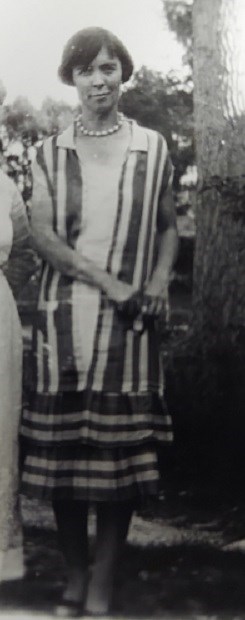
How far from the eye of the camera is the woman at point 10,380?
230 cm

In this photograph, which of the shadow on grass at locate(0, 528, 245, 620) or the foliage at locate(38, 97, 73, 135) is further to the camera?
the foliage at locate(38, 97, 73, 135)

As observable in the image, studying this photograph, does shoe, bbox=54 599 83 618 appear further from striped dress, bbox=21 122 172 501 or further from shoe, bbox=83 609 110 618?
striped dress, bbox=21 122 172 501

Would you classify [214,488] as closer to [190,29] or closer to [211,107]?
[211,107]

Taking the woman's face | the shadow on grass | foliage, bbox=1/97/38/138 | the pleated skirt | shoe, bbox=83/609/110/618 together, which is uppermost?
the woman's face

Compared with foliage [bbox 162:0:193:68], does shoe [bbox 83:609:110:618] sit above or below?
below

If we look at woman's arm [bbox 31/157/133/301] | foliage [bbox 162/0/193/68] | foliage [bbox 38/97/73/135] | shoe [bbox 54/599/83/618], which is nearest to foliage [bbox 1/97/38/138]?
foliage [bbox 38/97/73/135]

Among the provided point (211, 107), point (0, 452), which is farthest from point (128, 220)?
point (0, 452)

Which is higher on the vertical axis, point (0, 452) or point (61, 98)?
point (61, 98)

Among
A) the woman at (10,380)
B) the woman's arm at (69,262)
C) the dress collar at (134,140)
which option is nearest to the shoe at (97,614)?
the woman at (10,380)

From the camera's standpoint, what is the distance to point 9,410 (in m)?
2.33

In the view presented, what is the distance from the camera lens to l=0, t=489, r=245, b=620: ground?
7.39 feet

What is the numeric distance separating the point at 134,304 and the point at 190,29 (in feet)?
2.97

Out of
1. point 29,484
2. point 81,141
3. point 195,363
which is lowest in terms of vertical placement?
point 29,484

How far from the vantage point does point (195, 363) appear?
91.1 inches
